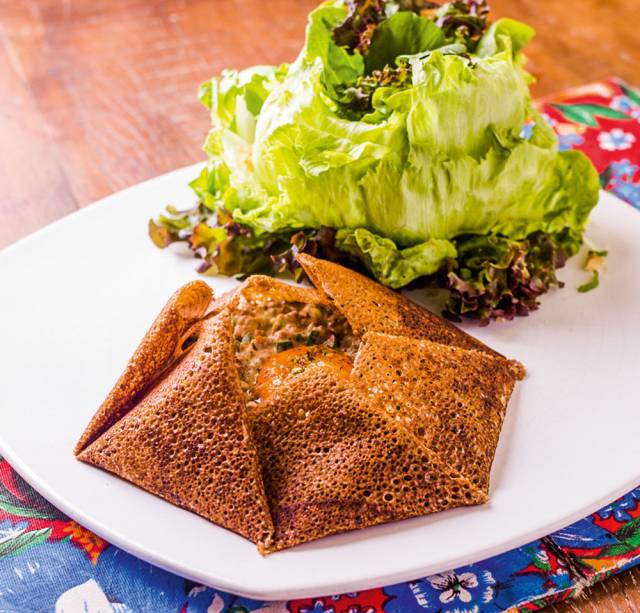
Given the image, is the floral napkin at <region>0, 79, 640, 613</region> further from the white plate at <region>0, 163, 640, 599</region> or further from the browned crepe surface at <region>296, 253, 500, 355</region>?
the browned crepe surface at <region>296, 253, 500, 355</region>

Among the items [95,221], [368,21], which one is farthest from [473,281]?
[95,221]

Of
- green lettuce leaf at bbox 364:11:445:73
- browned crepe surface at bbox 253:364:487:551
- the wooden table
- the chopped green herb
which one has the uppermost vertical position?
green lettuce leaf at bbox 364:11:445:73

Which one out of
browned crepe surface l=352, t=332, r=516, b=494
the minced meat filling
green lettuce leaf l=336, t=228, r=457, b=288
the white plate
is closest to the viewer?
the white plate

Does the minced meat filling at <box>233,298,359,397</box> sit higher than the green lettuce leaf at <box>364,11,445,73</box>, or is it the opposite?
the green lettuce leaf at <box>364,11,445,73</box>

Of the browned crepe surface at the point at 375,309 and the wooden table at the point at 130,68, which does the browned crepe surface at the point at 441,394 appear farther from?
the wooden table at the point at 130,68

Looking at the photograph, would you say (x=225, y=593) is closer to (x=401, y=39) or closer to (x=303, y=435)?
(x=303, y=435)

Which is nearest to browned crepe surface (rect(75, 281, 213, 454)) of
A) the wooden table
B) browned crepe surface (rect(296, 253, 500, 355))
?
browned crepe surface (rect(296, 253, 500, 355))

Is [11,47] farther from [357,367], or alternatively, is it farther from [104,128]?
[357,367]
